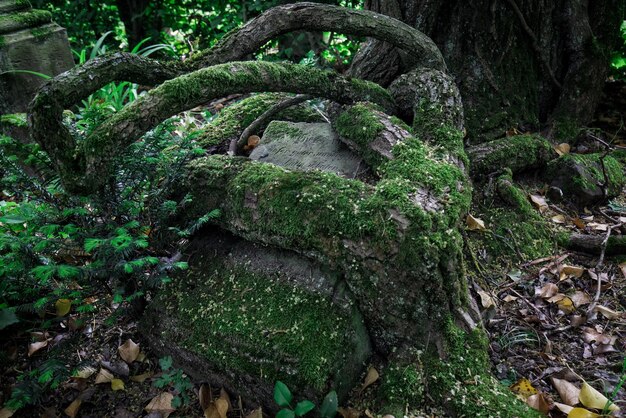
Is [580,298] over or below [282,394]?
below

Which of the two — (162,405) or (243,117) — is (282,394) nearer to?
(162,405)

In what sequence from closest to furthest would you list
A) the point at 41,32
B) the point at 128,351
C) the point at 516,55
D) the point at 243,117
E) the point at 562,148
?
1. the point at 128,351
2. the point at 243,117
3. the point at 516,55
4. the point at 562,148
5. the point at 41,32

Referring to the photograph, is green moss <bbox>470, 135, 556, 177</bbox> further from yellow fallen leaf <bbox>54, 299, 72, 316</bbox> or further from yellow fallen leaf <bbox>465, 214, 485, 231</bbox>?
yellow fallen leaf <bbox>54, 299, 72, 316</bbox>

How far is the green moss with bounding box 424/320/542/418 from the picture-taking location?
208 centimetres

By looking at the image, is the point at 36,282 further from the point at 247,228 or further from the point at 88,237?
the point at 247,228

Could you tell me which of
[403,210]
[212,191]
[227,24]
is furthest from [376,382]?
[227,24]

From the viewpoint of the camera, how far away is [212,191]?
2764 millimetres

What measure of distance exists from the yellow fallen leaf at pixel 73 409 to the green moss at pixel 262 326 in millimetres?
544

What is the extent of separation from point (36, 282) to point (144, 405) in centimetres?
92

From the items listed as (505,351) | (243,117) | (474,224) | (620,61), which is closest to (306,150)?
(243,117)

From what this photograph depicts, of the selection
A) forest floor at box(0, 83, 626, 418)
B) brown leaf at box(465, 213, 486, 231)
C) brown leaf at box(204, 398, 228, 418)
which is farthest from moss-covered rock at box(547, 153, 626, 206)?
brown leaf at box(204, 398, 228, 418)

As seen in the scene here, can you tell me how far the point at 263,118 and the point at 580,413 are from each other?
2693 mm

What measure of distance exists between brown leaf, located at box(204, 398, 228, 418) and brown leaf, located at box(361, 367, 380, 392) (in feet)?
2.29

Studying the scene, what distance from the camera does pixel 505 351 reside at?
2510mm
